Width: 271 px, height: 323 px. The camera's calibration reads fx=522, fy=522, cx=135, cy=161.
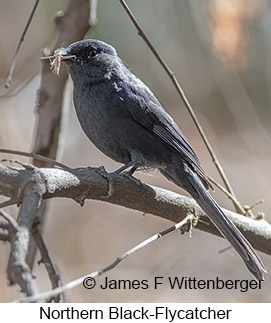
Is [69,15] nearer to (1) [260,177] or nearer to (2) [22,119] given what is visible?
(2) [22,119]

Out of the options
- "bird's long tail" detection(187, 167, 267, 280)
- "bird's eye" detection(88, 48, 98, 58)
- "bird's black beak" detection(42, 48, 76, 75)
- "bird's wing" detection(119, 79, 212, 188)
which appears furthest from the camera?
"bird's eye" detection(88, 48, 98, 58)

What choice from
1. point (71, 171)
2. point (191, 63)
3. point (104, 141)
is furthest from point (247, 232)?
point (191, 63)

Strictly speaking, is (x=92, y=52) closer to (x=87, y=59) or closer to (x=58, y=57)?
(x=87, y=59)

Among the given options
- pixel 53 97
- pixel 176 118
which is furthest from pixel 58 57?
pixel 176 118

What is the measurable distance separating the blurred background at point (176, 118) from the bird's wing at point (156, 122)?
461 mm

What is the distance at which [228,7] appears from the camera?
4.39 metres

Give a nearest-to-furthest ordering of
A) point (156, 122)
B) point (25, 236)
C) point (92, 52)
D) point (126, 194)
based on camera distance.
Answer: point (25, 236), point (126, 194), point (156, 122), point (92, 52)

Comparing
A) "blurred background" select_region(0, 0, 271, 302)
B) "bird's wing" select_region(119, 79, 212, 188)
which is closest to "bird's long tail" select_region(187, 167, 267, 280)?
"bird's wing" select_region(119, 79, 212, 188)

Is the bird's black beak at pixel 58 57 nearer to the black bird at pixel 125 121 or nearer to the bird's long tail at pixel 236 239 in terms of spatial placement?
the black bird at pixel 125 121

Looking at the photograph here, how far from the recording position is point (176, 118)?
7.68m

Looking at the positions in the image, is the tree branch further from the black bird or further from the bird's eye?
the bird's eye

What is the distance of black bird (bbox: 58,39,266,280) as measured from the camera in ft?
12.0

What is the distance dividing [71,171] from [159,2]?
19.8 feet

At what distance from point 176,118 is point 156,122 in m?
3.89
